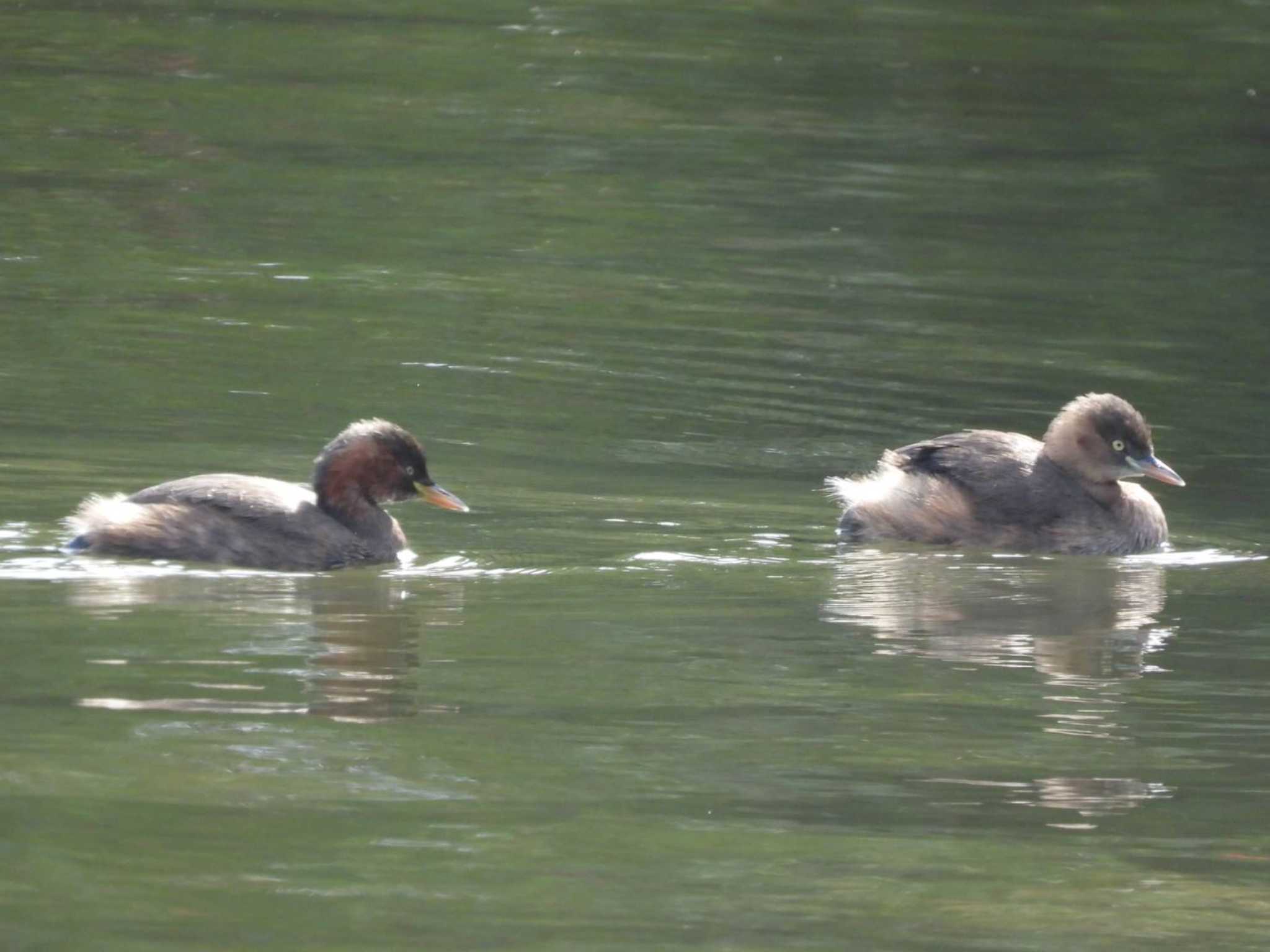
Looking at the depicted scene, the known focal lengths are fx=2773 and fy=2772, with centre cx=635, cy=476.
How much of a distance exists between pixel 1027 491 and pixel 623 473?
1.76m

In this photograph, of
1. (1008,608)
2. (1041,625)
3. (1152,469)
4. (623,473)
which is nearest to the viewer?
(1041,625)

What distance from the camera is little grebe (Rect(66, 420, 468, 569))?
9852mm

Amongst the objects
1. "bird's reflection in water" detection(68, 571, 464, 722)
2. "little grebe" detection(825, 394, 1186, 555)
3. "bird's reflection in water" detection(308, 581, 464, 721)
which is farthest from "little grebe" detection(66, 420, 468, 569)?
"little grebe" detection(825, 394, 1186, 555)

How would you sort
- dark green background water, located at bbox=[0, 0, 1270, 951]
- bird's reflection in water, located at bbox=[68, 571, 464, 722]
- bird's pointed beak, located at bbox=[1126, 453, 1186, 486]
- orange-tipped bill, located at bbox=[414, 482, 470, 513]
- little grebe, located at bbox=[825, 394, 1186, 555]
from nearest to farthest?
dark green background water, located at bbox=[0, 0, 1270, 951], bird's reflection in water, located at bbox=[68, 571, 464, 722], orange-tipped bill, located at bbox=[414, 482, 470, 513], little grebe, located at bbox=[825, 394, 1186, 555], bird's pointed beak, located at bbox=[1126, 453, 1186, 486]

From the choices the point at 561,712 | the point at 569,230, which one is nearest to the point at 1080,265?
the point at 569,230

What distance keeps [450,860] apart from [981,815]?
1.42 metres

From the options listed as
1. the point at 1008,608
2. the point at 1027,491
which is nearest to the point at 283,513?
the point at 1008,608

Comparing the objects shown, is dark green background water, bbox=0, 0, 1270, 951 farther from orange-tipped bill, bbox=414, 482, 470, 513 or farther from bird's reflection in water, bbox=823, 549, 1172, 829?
orange-tipped bill, bbox=414, 482, 470, 513

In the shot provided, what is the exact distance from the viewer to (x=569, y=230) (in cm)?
1861

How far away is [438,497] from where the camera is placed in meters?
10.6

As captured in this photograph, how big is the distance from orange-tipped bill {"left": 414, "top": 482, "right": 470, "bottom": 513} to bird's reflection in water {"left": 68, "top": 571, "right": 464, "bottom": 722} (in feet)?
1.83

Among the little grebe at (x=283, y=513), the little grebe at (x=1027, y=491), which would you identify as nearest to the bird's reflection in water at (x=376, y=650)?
the little grebe at (x=283, y=513)

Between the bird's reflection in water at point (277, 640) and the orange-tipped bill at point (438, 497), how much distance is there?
21.9 inches

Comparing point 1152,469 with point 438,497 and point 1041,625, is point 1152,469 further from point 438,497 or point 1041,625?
point 438,497
